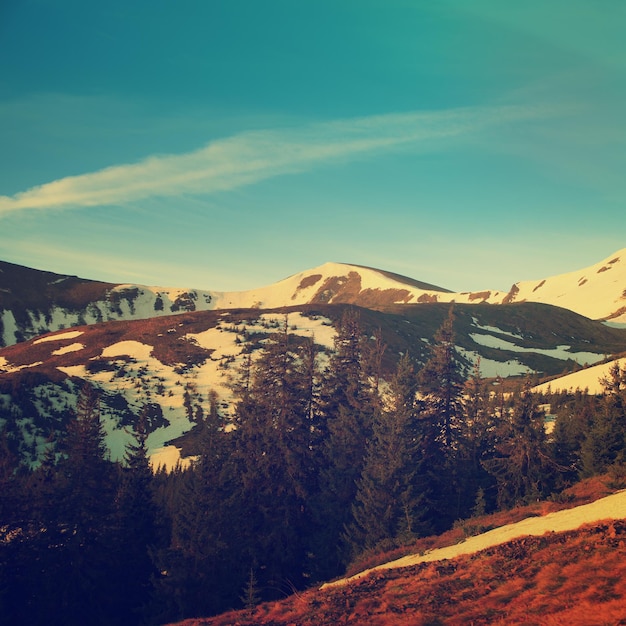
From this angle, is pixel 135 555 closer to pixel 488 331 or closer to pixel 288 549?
pixel 288 549

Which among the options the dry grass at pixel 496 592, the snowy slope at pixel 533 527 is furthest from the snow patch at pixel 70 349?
the snowy slope at pixel 533 527

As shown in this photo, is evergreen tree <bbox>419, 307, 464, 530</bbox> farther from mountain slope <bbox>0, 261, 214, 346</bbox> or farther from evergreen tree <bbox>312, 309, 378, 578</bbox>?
mountain slope <bbox>0, 261, 214, 346</bbox>

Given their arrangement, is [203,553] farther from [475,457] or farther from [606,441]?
[606,441]

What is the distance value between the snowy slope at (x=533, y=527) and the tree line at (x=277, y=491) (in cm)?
494

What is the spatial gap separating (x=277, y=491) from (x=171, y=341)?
2733 inches

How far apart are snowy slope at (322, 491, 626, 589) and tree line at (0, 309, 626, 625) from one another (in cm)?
494

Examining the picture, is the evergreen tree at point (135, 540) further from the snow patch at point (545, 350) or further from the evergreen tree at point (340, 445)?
the snow patch at point (545, 350)

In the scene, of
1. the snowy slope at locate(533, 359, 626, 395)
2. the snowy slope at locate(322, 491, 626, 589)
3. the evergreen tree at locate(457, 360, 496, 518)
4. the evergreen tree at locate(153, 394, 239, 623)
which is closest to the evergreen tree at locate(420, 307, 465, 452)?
the evergreen tree at locate(457, 360, 496, 518)

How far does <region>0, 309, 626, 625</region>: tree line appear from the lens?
23656 mm

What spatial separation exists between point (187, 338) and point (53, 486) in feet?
237

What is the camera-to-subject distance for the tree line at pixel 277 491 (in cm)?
2366

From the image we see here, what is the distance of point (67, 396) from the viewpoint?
2606 inches

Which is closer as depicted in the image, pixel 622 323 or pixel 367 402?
pixel 367 402

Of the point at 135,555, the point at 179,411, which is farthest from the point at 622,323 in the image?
the point at 135,555
